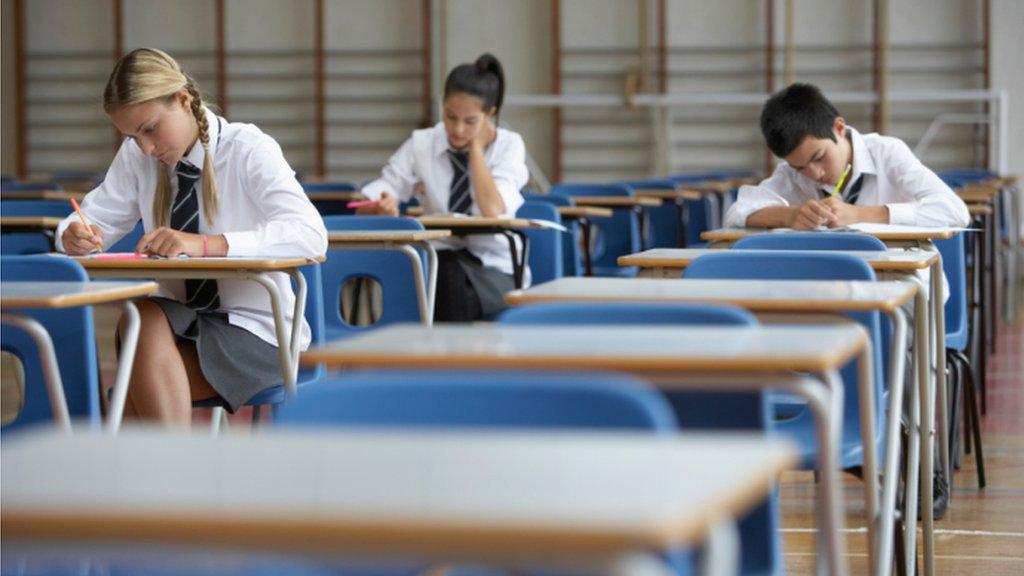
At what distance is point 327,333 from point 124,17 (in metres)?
9.81

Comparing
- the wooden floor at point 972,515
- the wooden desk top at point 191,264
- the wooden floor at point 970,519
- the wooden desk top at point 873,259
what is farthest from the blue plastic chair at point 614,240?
the wooden desk top at point 191,264

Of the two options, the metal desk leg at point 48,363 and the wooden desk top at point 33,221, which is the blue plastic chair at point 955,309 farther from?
the wooden desk top at point 33,221

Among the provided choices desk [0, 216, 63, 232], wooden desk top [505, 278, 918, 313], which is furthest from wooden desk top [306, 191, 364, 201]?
wooden desk top [505, 278, 918, 313]

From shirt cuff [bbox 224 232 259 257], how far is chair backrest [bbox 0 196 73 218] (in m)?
2.45

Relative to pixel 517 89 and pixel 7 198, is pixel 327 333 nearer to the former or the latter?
pixel 7 198

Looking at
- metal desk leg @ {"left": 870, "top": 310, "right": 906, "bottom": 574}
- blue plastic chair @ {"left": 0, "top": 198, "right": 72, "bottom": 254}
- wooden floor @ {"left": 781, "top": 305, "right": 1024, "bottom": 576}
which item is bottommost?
wooden floor @ {"left": 781, "top": 305, "right": 1024, "bottom": 576}

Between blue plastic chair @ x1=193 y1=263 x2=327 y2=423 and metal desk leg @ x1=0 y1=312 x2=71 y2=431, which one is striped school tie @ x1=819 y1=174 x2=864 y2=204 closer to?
blue plastic chair @ x1=193 y1=263 x2=327 y2=423

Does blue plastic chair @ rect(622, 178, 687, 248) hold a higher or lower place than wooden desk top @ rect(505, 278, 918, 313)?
lower

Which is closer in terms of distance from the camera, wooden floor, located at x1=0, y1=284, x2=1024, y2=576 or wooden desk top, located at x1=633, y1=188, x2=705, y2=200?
wooden floor, located at x1=0, y1=284, x2=1024, y2=576

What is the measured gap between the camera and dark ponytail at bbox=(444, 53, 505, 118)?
5.45 m

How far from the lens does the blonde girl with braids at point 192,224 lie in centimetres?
321

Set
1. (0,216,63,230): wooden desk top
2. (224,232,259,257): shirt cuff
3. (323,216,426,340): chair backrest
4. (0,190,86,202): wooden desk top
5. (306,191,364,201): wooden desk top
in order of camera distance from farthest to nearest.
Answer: (0,190,86,202): wooden desk top, (306,191,364,201): wooden desk top, (0,216,63,230): wooden desk top, (323,216,426,340): chair backrest, (224,232,259,257): shirt cuff

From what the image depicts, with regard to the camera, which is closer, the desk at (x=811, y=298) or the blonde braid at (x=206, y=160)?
the desk at (x=811, y=298)

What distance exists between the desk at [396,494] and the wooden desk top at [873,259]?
71.6 inches
